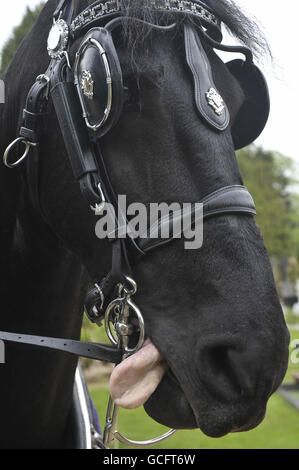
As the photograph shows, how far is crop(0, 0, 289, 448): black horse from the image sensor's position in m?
1.38

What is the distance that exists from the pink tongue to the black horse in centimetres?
4

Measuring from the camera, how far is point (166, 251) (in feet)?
4.96

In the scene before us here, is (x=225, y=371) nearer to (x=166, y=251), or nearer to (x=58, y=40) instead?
(x=166, y=251)

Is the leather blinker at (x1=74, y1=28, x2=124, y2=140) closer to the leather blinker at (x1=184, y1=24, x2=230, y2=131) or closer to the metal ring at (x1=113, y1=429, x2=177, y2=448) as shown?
the leather blinker at (x1=184, y1=24, x2=230, y2=131)

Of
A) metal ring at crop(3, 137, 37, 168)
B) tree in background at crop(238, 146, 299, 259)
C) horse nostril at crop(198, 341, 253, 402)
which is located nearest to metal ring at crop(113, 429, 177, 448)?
horse nostril at crop(198, 341, 253, 402)

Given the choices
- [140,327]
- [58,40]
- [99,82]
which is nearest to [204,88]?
[99,82]

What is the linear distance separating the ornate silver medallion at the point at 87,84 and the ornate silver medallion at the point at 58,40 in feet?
0.61

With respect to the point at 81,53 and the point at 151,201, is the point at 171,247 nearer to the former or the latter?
the point at 151,201

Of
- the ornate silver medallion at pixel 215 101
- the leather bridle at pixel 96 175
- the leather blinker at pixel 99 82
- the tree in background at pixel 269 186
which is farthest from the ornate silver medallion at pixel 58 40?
the tree in background at pixel 269 186

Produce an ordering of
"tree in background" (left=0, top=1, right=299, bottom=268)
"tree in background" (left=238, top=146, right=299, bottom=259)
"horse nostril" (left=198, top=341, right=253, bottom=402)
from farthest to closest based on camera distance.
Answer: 1. "tree in background" (left=238, top=146, right=299, bottom=259)
2. "tree in background" (left=0, top=1, right=299, bottom=268)
3. "horse nostril" (left=198, top=341, right=253, bottom=402)

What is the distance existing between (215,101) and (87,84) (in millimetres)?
383

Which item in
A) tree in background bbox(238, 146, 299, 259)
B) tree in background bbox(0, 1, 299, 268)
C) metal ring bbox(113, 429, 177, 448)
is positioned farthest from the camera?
tree in background bbox(238, 146, 299, 259)

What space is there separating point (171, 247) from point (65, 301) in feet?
2.47
